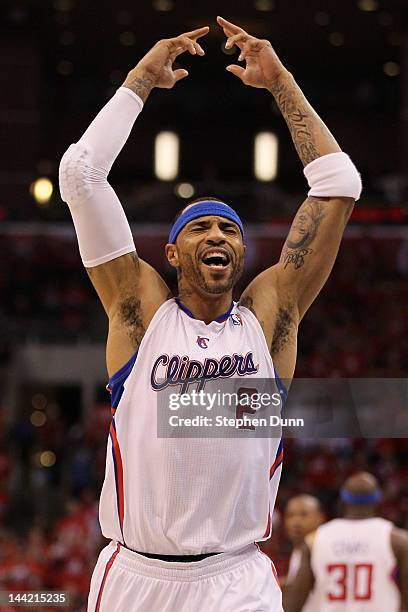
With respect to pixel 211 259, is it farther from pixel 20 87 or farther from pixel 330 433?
pixel 20 87

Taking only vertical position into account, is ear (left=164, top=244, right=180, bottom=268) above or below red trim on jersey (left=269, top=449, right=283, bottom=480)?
above

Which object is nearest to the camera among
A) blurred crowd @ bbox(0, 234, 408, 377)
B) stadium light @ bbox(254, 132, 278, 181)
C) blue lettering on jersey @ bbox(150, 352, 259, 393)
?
blue lettering on jersey @ bbox(150, 352, 259, 393)

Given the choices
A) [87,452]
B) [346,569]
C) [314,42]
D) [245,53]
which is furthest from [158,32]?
[245,53]

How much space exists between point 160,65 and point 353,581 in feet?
12.4

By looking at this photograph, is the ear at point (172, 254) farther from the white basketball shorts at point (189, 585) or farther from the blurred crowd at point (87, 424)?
the blurred crowd at point (87, 424)

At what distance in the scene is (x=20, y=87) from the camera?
66.9 ft

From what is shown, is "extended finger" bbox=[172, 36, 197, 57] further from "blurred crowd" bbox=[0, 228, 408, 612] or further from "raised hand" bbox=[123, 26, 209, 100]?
"blurred crowd" bbox=[0, 228, 408, 612]

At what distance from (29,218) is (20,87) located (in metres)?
2.95

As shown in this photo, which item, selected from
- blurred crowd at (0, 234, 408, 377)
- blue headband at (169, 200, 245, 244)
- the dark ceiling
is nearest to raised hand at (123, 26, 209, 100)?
blue headband at (169, 200, 245, 244)

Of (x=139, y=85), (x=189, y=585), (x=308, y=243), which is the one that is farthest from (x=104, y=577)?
(x=139, y=85)

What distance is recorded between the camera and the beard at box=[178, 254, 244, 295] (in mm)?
3604

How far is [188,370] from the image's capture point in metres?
3.53

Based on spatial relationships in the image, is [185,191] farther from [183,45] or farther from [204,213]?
[204,213]

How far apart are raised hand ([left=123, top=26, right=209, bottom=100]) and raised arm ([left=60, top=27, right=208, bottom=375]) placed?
12cm
